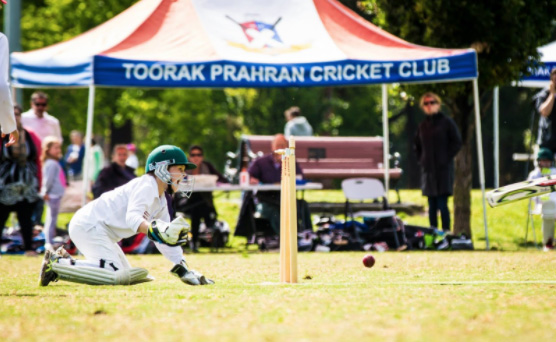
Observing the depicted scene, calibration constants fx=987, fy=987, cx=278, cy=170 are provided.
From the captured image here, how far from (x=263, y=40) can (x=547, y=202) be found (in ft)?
15.7

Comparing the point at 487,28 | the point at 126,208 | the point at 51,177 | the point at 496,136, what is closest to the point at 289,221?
the point at 126,208

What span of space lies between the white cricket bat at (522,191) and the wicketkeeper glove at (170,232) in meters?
4.36

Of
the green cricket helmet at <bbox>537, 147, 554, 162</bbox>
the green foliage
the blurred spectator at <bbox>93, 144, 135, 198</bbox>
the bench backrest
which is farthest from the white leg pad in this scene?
the blurred spectator at <bbox>93, 144, 135, 198</bbox>

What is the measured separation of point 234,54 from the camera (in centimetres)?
1414

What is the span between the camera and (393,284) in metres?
8.52

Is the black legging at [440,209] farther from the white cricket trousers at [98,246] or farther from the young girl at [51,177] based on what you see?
the white cricket trousers at [98,246]

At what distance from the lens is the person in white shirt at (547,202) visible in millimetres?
14227

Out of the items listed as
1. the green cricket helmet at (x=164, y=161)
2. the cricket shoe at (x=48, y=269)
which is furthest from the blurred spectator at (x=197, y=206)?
the green cricket helmet at (x=164, y=161)

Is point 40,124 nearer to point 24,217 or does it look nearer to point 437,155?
point 24,217

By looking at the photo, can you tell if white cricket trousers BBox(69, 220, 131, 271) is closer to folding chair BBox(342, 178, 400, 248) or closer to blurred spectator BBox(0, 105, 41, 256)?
blurred spectator BBox(0, 105, 41, 256)

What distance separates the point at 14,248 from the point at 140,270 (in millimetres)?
6122

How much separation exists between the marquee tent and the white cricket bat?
333 centimetres

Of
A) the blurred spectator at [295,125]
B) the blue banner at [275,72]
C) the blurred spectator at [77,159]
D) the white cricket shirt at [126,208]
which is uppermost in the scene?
the blue banner at [275,72]

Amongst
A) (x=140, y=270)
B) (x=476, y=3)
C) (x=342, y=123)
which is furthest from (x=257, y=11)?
(x=342, y=123)
